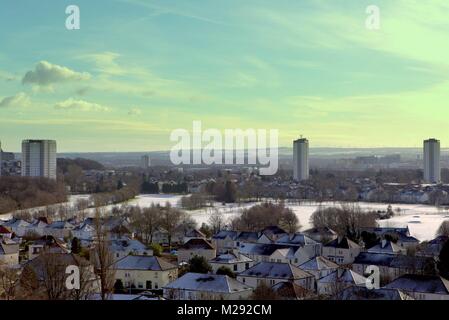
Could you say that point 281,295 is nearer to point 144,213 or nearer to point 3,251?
point 3,251

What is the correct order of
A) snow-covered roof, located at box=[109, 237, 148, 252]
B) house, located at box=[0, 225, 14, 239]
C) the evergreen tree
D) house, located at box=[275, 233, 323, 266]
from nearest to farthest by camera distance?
1. the evergreen tree
2. house, located at box=[275, 233, 323, 266]
3. snow-covered roof, located at box=[109, 237, 148, 252]
4. house, located at box=[0, 225, 14, 239]

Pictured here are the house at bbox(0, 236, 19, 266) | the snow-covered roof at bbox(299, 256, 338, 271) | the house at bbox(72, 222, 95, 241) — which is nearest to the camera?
the snow-covered roof at bbox(299, 256, 338, 271)

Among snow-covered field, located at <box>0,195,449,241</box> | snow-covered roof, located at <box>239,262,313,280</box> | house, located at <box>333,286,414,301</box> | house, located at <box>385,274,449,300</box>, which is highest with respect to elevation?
house, located at <box>333,286,414,301</box>

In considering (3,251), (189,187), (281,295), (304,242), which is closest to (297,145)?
(189,187)

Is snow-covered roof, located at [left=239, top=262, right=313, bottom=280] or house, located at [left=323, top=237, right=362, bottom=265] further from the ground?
snow-covered roof, located at [left=239, top=262, right=313, bottom=280]

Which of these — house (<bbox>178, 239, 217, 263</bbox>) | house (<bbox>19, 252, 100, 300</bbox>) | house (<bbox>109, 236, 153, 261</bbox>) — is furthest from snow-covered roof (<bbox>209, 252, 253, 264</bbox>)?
house (<bbox>19, 252, 100, 300</bbox>)

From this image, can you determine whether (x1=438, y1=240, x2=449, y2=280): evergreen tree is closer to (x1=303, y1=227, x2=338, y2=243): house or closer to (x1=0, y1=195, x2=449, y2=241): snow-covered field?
(x1=303, y1=227, x2=338, y2=243): house

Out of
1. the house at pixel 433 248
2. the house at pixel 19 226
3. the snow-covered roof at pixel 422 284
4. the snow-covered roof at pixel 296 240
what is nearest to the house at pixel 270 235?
the snow-covered roof at pixel 296 240
